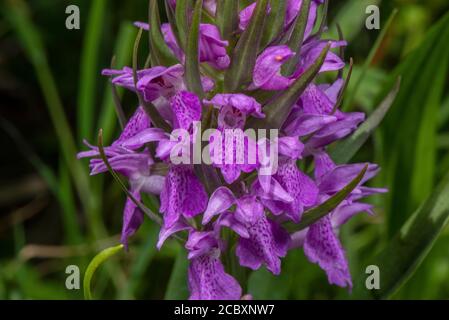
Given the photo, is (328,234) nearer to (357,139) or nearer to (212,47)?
(357,139)

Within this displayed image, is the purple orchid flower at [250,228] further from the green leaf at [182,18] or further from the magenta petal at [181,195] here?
the green leaf at [182,18]

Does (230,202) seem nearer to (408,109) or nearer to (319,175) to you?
(319,175)

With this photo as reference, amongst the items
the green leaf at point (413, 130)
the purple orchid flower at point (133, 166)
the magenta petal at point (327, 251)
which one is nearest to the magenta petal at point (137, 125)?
the purple orchid flower at point (133, 166)

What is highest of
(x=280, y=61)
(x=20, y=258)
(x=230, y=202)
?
(x=280, y=61)

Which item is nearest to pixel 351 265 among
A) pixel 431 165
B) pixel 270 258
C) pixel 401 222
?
pixel 401 222

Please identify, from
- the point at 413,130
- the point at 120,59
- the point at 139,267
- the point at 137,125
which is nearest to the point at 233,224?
the point at 137,125

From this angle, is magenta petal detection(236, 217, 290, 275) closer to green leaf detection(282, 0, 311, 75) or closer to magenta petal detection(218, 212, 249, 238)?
magenta petal detection(218, 212, 249, 238)
